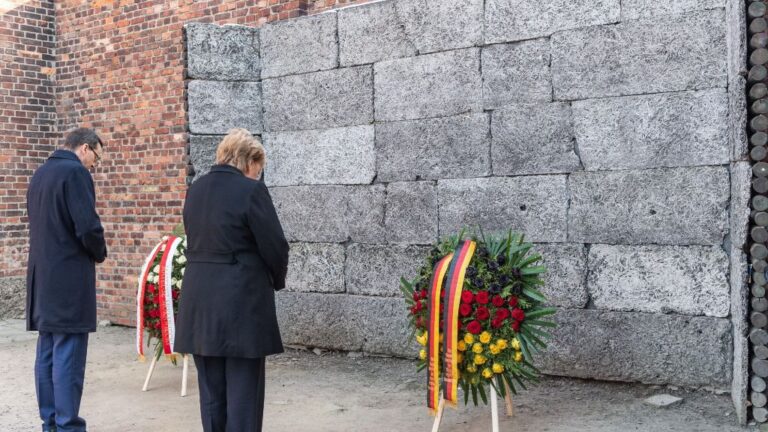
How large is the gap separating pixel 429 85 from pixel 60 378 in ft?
12.0

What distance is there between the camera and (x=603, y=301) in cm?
595

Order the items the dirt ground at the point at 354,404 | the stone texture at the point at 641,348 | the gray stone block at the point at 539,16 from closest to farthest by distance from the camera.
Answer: the dirt ground at the point at 354,404, the stone texture at the point at 641,348, the gray stone block at the point at 539,16

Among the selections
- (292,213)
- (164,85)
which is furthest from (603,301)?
(164,85)

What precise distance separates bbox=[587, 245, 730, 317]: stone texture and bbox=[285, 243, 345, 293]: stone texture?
94.2 inches

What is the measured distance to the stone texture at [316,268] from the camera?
7.43 m

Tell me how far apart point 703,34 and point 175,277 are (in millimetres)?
4273

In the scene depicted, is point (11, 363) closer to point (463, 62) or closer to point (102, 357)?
point (102, 357)

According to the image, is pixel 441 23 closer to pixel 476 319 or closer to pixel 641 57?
pixel 641 57

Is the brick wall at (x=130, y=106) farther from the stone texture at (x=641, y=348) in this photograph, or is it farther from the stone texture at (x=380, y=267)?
the stone texture at (x=641, y=348)

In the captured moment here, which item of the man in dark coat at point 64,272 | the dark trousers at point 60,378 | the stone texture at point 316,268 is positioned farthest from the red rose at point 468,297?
the stone texture at point 316,268

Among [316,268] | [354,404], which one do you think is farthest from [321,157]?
[354,404]

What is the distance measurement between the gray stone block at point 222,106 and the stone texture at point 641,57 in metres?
3.10

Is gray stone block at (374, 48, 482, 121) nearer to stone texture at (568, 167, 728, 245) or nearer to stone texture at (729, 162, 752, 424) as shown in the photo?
stone texture at (568, 167, 728, 245)

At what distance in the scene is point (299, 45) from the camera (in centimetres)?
764
